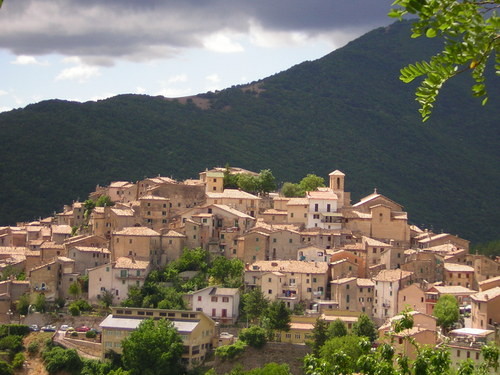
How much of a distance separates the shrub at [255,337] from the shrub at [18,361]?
30.4 ft

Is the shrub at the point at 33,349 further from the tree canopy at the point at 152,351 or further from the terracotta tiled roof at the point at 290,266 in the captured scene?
the terracotta tiled roof at the point at 290,266

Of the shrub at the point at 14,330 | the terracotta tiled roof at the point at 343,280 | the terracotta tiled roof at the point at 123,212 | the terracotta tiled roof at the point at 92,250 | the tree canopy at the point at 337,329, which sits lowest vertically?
the shrub at the point at 14,330

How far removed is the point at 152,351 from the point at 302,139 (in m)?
75.1

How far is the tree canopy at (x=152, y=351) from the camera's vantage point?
1451 inches

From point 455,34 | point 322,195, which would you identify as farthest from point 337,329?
point 455,34

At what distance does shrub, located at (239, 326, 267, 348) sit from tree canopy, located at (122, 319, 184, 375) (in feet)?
8.71

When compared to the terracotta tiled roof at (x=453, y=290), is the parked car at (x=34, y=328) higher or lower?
lower

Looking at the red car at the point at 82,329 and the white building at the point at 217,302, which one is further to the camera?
the red car at the point at 82,329

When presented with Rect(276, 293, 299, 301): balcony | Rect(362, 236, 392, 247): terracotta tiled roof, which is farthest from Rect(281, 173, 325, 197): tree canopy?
Rect(276, 293, 299, 301): balcony

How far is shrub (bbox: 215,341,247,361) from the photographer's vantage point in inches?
1491

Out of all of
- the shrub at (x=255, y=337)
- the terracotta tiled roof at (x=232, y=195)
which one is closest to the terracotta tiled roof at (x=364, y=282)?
the shrub at (x=255, y=337)

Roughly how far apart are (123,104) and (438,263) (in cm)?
6627

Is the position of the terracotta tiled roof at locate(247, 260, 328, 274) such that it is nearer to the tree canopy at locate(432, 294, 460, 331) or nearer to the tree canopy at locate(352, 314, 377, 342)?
the tree canopy at locate(352, 314, 377, 342)

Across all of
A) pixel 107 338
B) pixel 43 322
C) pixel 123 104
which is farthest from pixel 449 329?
pixel 123 104
